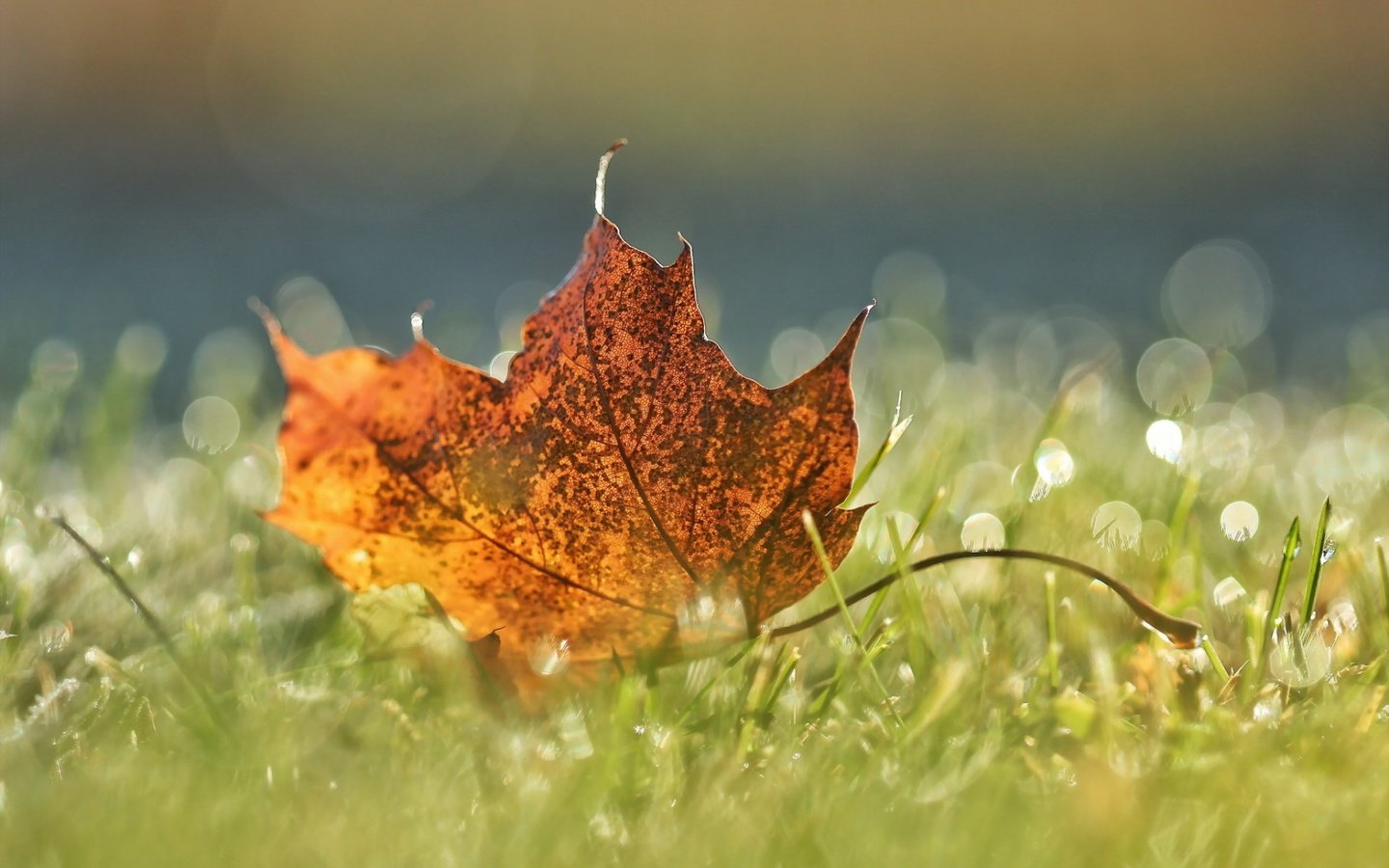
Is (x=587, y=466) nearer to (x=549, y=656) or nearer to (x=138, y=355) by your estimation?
(x=549, y=656)

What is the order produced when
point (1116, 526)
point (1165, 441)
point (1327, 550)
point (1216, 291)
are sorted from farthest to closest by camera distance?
point (1216, 291)
point (1165, 441)
point (1116, 526)
point (1327, 550)

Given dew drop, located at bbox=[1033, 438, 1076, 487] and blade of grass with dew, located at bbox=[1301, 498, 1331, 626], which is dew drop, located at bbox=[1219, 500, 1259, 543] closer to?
dew drop, located at bbox=[1033, 438, 1076, 487]

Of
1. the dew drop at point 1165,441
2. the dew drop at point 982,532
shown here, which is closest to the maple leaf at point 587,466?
the dew drop at point 982,532

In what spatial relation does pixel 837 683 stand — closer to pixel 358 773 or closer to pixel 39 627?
pixel 358 773

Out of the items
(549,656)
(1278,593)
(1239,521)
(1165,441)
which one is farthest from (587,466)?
(1165,441)

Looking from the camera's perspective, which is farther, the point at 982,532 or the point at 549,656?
the point at 982,532

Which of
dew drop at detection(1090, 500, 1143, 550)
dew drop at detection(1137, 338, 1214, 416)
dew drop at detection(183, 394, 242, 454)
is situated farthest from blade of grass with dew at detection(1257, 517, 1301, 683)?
dew drop at detection(183, 394, 242, 454)

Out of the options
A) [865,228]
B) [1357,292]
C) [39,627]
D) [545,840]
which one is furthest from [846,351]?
[865,228]
